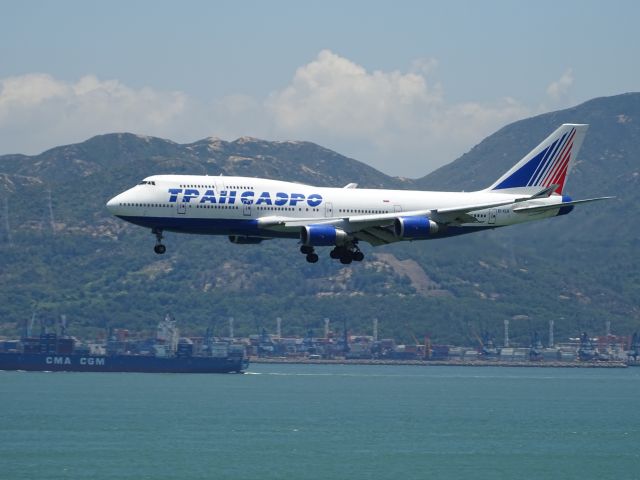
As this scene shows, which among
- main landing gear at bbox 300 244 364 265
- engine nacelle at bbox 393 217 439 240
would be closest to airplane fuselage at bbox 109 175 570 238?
engine nacelle at bbox 393 217 439 240

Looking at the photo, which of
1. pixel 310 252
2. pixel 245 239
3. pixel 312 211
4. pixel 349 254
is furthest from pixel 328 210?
pixel 245 239

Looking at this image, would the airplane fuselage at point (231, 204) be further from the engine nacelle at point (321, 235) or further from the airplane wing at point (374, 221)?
the engine nacelle at point (321, 235)

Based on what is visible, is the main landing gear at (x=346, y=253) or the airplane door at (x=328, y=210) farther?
the main landing gear at (x=346, y=253)

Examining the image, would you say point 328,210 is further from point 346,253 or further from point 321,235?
point 346,253

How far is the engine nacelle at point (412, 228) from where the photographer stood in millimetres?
98062

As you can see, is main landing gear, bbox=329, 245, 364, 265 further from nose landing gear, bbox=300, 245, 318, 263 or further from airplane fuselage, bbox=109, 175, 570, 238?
airplane fuselage, bbox=109, 175, 570, 238

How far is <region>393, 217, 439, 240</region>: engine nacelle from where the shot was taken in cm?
9806

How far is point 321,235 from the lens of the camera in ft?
314

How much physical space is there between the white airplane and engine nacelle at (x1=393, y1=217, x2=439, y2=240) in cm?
8

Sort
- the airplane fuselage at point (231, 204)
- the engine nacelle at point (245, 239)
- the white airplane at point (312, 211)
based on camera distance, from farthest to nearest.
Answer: the engine nacelle at point (245, 239) < the white airplane at point (312, 211) < the airplane fuselage at point (231, 204)

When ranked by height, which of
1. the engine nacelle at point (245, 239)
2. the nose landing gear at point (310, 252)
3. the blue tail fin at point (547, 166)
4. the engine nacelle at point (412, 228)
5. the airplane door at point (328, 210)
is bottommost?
the nose landing gear at point (310, 252)

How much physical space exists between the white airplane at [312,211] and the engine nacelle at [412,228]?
76 mm

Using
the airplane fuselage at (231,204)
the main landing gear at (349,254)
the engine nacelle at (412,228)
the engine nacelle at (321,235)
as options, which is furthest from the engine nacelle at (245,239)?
the engine nacelle at (412,228)

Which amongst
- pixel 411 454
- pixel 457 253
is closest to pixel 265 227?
pixel 457 253
